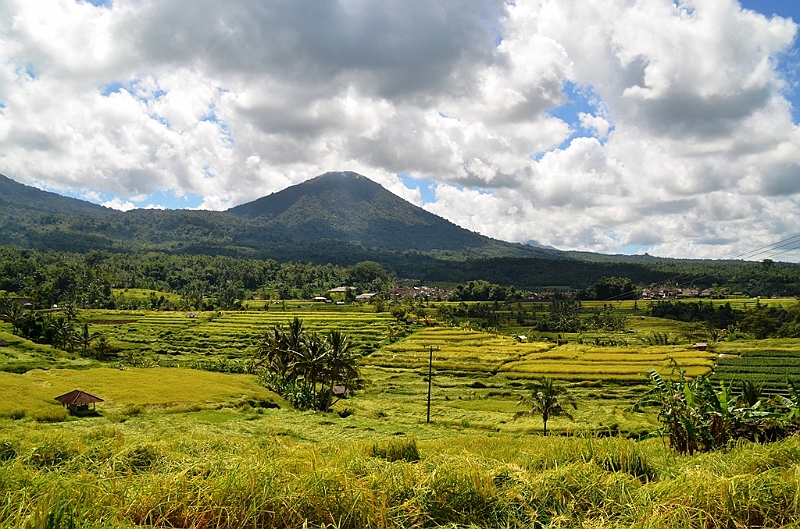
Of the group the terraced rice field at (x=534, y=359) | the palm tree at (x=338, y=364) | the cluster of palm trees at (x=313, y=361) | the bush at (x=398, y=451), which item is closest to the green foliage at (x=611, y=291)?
the terraced rice field at (x=534, y=359)

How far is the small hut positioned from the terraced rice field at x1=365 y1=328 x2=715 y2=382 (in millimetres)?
34394

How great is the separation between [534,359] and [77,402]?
153ft

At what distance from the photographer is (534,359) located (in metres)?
58.1

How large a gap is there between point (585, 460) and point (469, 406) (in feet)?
117

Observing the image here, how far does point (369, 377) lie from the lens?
5103 cm

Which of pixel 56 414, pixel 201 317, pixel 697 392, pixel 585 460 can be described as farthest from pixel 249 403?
pixel 201 317

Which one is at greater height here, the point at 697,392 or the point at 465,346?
the point at 697,392

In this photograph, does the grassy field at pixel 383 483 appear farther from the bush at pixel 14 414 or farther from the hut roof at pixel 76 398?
the hut roof at pixel 76 398

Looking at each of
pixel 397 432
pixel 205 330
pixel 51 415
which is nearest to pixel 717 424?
pixel 397 432

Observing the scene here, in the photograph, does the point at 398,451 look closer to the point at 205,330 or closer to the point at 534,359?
the point at 534,359

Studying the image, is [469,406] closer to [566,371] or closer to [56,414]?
[566,371]

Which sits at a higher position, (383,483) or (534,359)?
(383,483)

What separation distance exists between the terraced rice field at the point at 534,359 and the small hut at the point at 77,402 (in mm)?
34394

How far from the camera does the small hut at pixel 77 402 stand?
26344mm
